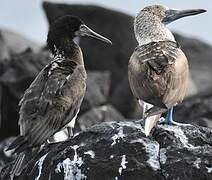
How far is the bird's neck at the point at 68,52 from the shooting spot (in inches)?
626

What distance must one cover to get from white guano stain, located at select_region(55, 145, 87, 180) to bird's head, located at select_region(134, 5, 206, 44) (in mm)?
2788

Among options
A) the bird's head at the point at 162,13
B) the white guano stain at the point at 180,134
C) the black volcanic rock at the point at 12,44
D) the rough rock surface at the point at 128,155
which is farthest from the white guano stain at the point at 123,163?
the black volcanic rock at the point at 12,44

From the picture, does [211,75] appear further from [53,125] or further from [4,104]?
[53,125]

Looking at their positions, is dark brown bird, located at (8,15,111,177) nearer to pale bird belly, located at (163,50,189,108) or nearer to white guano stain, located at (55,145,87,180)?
white guano stain, located at (55,145,87,180)

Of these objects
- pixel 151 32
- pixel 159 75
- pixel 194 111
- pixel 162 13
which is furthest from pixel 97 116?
pixel 159 75

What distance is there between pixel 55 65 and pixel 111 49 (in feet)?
86.7

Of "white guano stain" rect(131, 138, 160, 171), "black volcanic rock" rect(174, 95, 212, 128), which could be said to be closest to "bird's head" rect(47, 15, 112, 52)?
"white guano stain" rect(131, 138, 160, 171)

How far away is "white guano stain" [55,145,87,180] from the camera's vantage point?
1332 centimetres

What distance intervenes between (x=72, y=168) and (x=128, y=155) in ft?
2.46

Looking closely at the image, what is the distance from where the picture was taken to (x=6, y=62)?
34.2 metres

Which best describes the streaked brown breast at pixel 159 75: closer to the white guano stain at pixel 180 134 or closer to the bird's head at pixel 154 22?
the white guano stain at pixel 180 134

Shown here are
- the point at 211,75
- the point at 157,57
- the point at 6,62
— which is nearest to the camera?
the point at 157,57

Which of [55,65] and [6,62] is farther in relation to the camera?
[6,62]

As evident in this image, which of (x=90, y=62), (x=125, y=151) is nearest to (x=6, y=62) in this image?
(x=90, y=62)
